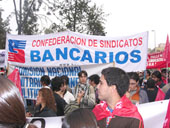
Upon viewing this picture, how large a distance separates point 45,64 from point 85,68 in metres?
1.01

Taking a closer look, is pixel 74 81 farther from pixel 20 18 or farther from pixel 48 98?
pixel 20 18

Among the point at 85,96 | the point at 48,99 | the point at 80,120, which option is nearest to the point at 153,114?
the point at 85,96

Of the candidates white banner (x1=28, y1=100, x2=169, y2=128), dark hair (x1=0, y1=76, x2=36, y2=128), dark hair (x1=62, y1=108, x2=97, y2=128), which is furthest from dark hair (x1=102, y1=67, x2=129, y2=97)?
dark hair (x1=0, y1=76, x2=36, y2=128)

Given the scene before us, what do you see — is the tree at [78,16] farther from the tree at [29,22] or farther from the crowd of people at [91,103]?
the crowd of people at [91,103]

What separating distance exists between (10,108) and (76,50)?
4.79 meters

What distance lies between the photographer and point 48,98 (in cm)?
352

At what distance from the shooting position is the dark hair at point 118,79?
226 cm

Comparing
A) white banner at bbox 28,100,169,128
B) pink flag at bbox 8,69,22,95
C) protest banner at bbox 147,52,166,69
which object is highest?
protest banner at bbox 147,52,166,69

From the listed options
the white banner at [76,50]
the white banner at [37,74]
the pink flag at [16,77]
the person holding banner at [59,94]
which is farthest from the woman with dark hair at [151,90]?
the pink flag at [16,77]

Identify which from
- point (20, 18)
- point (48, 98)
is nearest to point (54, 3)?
point (20, 18)

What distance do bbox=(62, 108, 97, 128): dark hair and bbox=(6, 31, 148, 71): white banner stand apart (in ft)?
12.8

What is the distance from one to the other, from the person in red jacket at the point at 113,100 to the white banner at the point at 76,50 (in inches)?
130

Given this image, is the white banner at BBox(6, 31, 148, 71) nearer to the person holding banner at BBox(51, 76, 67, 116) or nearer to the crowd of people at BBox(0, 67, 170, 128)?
the crowd of people at BBox(0, 67, 170, 128)

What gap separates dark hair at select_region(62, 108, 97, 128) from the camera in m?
1.55
